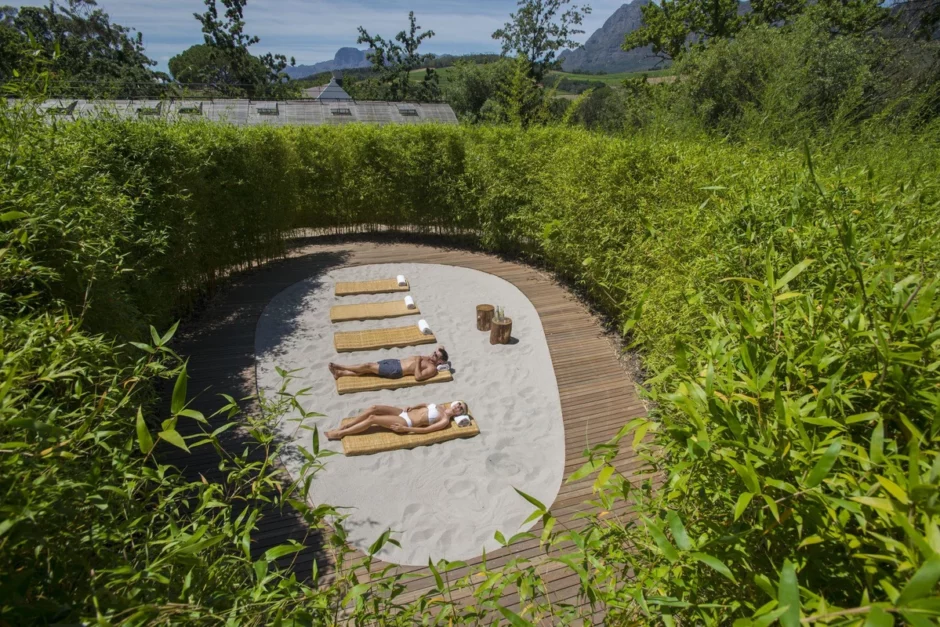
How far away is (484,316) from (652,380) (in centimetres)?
414

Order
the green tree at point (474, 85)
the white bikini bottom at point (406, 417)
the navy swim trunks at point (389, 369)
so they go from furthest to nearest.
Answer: the green tree at point (474, 85) < the navy swim trunks at point (389, 369) < the white bikini bottom at point (406, 417)

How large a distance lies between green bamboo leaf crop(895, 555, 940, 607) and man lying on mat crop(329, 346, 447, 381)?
13.7 ft

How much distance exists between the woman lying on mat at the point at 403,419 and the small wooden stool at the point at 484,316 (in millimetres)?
1655

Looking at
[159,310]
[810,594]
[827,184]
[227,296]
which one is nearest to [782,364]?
[810,594]

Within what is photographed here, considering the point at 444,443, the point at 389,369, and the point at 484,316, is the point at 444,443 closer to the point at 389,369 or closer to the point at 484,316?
the point at 389,369

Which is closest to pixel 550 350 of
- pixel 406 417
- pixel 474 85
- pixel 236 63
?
pixel 406 417

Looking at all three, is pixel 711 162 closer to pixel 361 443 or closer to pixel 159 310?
pixel 361 443

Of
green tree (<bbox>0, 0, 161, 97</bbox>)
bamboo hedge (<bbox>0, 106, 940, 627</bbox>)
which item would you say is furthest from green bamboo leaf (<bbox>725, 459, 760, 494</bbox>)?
green tree (<bbox>0, 0, 161, 97</bbox>)

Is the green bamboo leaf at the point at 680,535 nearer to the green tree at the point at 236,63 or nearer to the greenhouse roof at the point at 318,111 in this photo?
the greenhouse roof at the point at 318,111

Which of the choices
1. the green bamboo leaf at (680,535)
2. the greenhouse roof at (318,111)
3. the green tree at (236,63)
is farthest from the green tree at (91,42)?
the green bamboo leaf at (680,535)

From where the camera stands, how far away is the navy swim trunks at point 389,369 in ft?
14.9

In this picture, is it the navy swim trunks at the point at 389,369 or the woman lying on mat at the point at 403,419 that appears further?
the navy swim trunks at the point at 389,369

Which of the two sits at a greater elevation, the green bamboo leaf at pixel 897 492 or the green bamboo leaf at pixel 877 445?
the green bamboo leaf at pixel 877 445

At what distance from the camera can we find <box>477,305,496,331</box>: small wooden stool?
546cm
